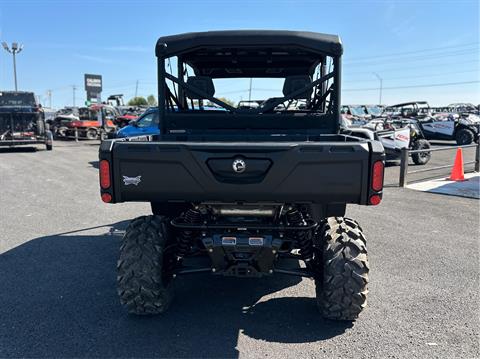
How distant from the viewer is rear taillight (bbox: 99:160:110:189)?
122 inches

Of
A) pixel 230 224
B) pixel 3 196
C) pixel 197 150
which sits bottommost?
pixel 3 196

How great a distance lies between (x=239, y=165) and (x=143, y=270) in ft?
3.89

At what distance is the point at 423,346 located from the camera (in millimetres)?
3148

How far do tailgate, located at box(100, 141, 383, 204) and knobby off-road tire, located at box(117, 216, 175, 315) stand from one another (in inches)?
20.7

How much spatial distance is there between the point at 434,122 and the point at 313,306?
19.0m

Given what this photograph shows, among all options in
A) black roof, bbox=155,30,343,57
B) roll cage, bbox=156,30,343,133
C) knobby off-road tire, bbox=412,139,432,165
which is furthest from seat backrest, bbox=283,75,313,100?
knobby off-road tire, bbox=412,139,432,165

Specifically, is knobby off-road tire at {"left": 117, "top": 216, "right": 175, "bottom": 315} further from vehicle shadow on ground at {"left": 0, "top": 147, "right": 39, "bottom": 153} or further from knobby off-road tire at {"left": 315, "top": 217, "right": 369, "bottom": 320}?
vehicle shadow on ground at {"left": 0, "top": 147, "right": 39, "bottom": 153}

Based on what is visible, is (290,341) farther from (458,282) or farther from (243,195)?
(458,282)

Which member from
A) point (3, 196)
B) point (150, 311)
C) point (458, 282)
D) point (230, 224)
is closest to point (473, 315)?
point (458, 282)

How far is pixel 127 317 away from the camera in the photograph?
358cm

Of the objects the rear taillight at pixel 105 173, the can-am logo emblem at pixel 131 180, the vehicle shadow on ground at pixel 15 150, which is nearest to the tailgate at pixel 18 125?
the vehicle shadow on ground at pixel 15 150

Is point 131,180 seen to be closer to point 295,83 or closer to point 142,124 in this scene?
point 295,83

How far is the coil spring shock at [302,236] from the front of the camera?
357 cm

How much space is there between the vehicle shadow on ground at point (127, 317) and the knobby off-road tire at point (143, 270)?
0.18 meters
